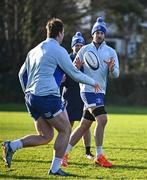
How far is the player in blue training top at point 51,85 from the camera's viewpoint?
9.17 meters

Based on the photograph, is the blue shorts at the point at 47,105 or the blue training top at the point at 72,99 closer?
the blue shorts at the point at 47,105

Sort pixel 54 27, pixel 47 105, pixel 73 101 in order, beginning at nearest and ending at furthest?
1. pixel 47 105
2. pixel 54 27
3. pixel 73 101

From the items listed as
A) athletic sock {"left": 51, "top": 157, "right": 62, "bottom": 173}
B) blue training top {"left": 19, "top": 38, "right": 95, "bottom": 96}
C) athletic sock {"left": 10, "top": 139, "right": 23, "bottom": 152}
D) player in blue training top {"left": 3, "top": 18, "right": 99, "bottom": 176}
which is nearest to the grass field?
athletic sock {"left": 51, "top": 157, "right": 62, "bottom": 173}

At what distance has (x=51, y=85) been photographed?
9195 mm

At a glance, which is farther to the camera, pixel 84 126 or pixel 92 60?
pixel 84 126

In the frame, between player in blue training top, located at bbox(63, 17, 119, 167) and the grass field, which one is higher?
player in blue training top, located at bbox(63, 17, 119, 167)

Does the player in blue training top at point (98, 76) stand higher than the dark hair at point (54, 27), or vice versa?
the dark hair at point (54, 27)

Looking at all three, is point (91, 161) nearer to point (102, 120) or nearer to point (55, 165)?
point (102, 120)

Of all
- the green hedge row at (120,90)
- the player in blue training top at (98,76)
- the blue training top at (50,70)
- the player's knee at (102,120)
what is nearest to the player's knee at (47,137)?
the blue training top at (50,70)

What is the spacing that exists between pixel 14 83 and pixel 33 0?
595 centimetres

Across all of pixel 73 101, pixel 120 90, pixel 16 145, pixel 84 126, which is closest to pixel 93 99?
pixel 84 126

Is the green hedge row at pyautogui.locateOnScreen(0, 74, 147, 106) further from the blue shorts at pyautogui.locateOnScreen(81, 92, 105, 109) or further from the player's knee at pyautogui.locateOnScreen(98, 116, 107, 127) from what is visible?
the player's knee at pyautogui.locateOnScreen(98, 116, 107, 127)

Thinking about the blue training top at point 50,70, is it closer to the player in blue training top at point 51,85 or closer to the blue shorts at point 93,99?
the player in blue training top at point 51,85

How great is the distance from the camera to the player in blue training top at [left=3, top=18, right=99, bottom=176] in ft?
30.1
